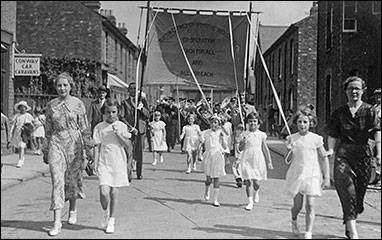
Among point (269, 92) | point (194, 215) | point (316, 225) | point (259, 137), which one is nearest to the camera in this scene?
point (316, 225)

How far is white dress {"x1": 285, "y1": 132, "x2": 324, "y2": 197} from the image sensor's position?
6426 mm

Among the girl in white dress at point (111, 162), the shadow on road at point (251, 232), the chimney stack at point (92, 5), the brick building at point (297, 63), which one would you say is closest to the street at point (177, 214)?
the shadow on road at point (251, 232)

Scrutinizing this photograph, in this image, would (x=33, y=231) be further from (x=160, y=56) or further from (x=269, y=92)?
(x=269, y=92)

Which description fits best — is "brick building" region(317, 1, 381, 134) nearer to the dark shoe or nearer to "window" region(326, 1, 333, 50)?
"window" region(326, 1, 333, 50)

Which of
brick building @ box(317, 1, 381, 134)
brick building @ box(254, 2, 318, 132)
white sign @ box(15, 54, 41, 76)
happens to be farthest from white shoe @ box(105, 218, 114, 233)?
brick building @ box(254, 2, 318, 132)

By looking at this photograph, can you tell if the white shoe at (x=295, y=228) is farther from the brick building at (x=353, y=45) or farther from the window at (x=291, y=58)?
the window at (x=291, y=58)

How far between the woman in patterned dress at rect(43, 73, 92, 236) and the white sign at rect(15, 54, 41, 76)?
7.64 metres

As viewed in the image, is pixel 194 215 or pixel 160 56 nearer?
pixel 194 215

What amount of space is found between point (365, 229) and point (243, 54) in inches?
216

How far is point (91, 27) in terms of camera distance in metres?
29.3

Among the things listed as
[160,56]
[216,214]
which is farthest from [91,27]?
[216,214]

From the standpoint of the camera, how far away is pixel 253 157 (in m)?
8.59

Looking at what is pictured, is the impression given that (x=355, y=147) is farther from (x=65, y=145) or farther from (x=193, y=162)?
(x=193, y=162)

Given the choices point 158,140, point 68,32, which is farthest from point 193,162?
point 68,32
